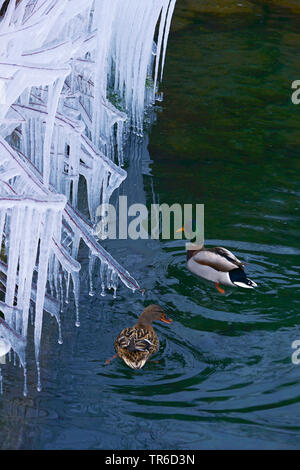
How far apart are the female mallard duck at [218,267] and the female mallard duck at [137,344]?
4.44ft

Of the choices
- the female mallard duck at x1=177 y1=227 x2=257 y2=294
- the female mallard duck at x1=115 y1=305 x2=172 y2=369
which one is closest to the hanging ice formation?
the female mallard duck at x1=115 y1=305 x2=172 y2=369

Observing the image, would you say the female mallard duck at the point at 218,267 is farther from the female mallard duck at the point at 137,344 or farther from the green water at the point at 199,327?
the female mallard duck at the point at 137,344

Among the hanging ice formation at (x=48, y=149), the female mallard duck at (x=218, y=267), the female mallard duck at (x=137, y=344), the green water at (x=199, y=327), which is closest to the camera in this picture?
the hanging ice formation at (x=48, y=149)

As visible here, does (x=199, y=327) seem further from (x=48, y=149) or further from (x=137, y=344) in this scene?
(x=48, y=149)

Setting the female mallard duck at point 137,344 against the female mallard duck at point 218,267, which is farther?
the female mallard duck at point 218,267

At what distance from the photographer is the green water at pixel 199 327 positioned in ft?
20.2

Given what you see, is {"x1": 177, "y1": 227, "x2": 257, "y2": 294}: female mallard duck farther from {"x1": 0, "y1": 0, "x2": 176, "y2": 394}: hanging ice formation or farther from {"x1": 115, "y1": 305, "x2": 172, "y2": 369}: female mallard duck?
{"x1": 115, "y1": 305, "x2": 172, "y2": 369}: female mallard duck

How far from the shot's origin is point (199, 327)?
764 cm

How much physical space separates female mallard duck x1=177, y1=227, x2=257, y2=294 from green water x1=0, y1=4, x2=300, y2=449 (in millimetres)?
126

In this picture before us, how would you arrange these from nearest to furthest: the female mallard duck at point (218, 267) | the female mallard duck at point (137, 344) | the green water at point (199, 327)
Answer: the green water at point (199, 327)
the female mallard duck at point (137, 344)
the female mallard duck at point (218, 267)

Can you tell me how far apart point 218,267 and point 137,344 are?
6.62ft

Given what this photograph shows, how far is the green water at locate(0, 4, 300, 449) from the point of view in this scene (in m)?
6.17

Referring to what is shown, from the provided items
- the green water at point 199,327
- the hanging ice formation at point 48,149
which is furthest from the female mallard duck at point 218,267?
the hanging ice formation at point 48,149

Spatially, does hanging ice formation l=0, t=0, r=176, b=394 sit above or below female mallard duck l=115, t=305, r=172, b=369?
above
